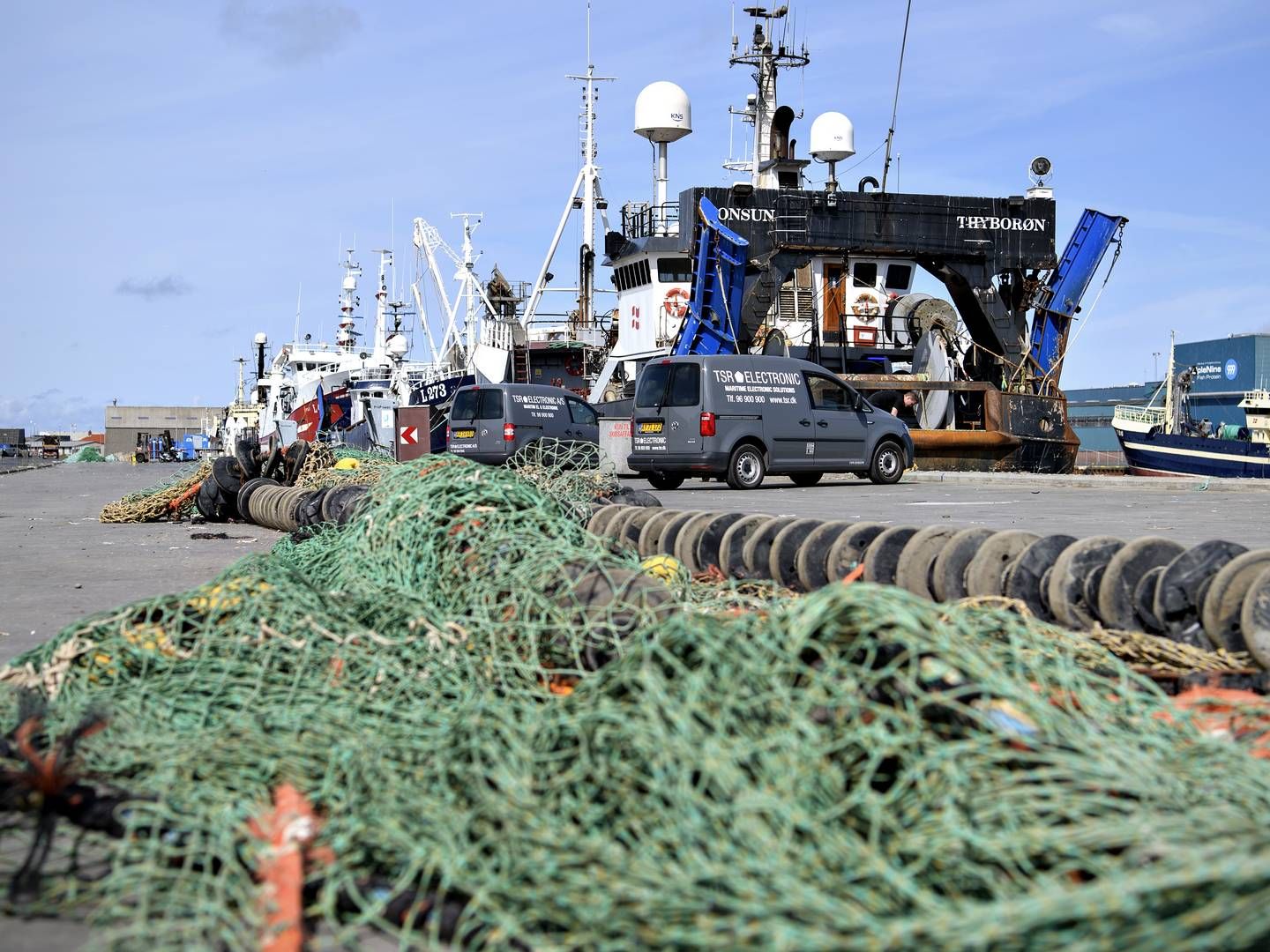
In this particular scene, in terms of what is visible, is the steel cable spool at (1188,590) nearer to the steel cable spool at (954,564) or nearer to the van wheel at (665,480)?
the steel cable spool at (954,564)

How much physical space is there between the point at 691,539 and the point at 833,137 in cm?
3167

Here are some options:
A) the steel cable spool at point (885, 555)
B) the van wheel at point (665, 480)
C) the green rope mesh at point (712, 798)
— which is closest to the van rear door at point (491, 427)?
the van wheel at point (665, 480)

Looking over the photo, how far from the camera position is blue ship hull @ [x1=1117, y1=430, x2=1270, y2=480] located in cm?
3712

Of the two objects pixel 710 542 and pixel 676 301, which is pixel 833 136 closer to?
pixel 676 301

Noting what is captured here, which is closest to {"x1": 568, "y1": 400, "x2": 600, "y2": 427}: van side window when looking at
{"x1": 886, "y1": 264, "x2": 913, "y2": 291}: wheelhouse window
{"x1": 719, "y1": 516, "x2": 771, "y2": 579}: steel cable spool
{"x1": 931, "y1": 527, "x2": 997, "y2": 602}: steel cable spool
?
{"x1": 886, "y1": 264, "x2": 913, "y2": 291}: wheelhouse window

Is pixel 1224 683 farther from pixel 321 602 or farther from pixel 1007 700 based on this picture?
pixel 321 602

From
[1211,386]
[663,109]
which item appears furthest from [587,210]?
[1211,386]

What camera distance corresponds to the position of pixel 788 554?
6.53 meters

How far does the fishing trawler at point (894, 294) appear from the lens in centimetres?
2620

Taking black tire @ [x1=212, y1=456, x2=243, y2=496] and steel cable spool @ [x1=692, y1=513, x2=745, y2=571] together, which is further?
black tire @ [x1=212, y1=456, x2=243, y2=496]

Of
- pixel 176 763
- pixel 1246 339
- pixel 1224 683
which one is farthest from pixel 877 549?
pixel 1246 339

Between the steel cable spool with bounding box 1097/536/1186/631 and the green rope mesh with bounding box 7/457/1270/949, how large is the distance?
100 centimetres

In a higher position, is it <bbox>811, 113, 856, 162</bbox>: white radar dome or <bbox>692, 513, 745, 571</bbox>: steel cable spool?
<bbox>811, 113, 856, 162</bbox>: white radar dome

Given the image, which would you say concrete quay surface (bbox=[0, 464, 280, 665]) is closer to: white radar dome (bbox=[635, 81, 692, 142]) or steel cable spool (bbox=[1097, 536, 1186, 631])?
steel cable spool (bbox=[1097, 536, 1186, 631])
